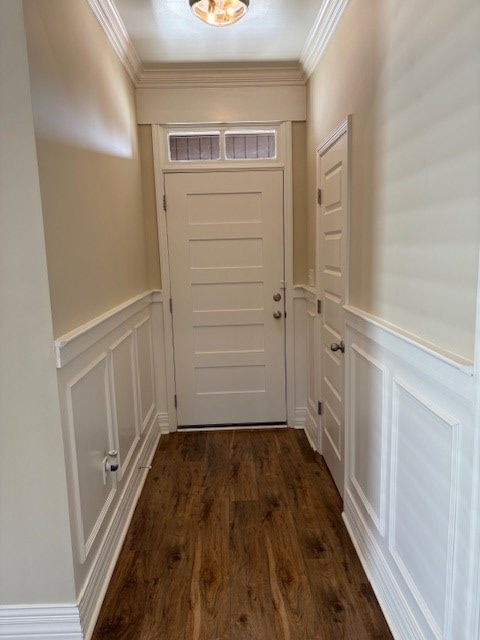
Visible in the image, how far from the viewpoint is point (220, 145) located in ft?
10.1

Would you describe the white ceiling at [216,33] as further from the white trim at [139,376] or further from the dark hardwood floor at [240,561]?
the dark hardwood floor at [240,561]

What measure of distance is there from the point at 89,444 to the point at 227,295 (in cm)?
171

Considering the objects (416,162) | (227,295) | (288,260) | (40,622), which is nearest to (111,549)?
(40,622)

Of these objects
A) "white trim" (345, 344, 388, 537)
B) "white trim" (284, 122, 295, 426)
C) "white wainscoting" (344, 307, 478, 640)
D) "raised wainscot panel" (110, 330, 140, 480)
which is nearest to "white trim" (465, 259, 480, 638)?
"white wainscoting" (344, 307, 478, 640)

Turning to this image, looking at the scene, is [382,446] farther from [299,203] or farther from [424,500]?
[299,203]

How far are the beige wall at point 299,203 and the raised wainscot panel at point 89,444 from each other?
5.58 feet

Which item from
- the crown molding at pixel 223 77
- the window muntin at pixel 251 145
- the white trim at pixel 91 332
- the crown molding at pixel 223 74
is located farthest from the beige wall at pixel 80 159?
the window muntin at pixel 251 145

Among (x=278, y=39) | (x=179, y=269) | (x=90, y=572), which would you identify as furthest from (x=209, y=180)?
(x=90, y=572)

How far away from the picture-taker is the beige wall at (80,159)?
141 centimetres

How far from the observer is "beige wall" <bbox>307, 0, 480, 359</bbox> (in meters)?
1.07

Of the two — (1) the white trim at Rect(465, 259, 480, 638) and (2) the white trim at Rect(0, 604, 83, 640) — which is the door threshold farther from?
(1) the white trim at Rect(465, 259, 480, 638)

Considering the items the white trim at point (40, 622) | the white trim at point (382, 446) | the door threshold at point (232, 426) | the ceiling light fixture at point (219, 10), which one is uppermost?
the ceiling light fixture at point (219, 10)

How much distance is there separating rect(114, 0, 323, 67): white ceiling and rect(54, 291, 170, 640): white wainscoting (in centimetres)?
148

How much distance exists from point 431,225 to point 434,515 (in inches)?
33.3
